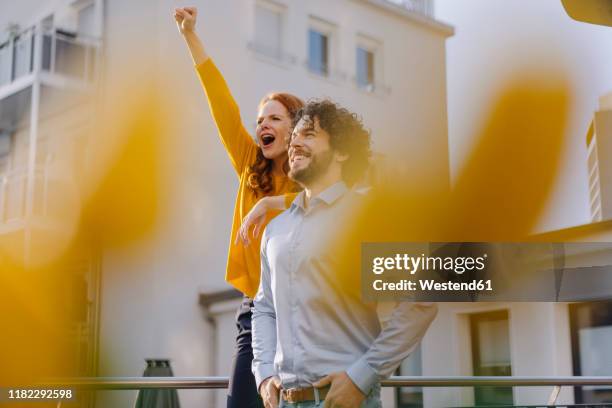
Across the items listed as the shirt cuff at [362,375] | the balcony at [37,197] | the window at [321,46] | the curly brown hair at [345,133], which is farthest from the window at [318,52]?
the shirt cuff at [362,375]

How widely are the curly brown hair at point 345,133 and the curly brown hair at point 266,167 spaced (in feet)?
0.64

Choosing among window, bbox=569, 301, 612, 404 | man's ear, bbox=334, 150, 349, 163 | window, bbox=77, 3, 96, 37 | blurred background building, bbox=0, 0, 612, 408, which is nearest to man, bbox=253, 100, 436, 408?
man's ear, bbox=334, 150, 349, 163

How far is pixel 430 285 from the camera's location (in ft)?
5.59

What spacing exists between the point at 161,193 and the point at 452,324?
61 cm

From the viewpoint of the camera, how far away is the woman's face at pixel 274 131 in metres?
1.70

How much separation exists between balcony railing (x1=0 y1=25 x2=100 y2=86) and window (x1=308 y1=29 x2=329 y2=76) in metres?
0.43

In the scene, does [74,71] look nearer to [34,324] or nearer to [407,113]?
[34,324]

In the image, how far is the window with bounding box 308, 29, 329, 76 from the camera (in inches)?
75.2

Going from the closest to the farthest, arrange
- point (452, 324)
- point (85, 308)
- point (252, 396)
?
point (252, 396) < point (452, 324) < point (85, 308)

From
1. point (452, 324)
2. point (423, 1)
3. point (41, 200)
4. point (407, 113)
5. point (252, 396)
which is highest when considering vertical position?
point (423, 1)

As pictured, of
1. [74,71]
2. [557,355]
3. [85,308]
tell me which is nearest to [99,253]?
[85,308]

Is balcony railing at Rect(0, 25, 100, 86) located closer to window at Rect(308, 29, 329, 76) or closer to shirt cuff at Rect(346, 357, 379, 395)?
window at Rect(308, 29, 329, 76)

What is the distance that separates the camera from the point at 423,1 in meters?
1.93

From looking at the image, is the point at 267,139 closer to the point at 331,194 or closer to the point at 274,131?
the point at 274,131
